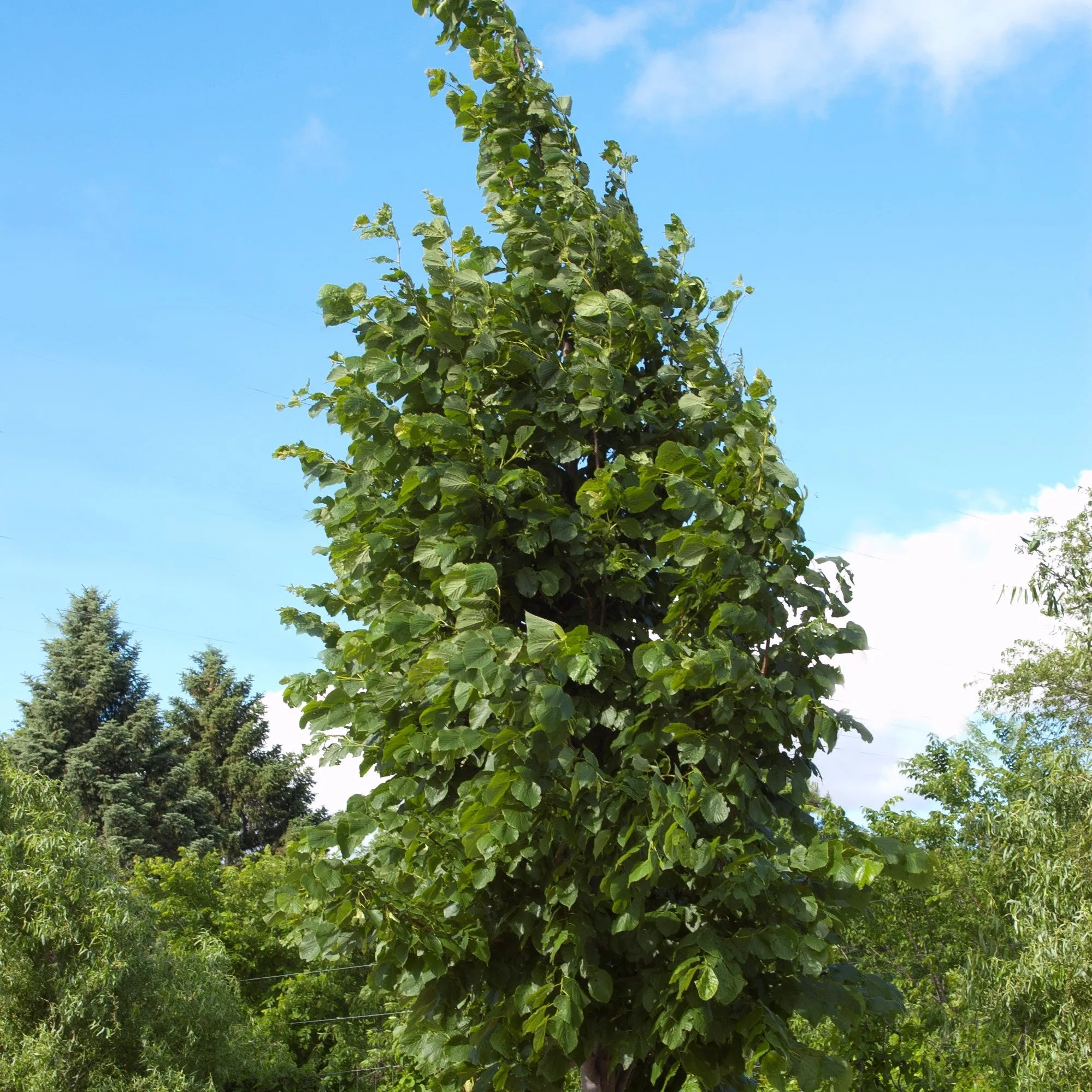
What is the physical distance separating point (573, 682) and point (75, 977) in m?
8.56

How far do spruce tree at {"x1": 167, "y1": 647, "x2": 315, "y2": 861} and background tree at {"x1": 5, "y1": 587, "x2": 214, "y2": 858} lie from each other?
318cm

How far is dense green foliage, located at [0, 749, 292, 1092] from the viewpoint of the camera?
33.4 ft

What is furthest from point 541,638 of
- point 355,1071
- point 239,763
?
point 239,763

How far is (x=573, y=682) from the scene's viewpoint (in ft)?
14.3

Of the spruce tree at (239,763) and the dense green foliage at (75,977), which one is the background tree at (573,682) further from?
the spruce tree at (239,763)

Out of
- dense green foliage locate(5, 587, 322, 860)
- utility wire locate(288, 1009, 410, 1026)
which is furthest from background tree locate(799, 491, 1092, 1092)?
dense green foliage locate(5, 587, 322, 860)

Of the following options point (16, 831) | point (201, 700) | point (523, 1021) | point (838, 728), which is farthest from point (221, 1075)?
point (201, 700)

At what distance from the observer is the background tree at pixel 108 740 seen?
28188 millimetres

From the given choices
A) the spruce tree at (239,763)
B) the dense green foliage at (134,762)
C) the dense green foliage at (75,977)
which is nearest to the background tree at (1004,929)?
the dense green foliage at (75,977)

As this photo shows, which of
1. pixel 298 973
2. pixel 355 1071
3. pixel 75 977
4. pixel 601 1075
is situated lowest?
pixel 355 1071

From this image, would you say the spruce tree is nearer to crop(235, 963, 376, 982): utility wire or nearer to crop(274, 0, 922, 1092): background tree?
crop(235, 963, 376, 982): utility wire

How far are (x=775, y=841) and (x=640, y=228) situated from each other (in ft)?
9.71

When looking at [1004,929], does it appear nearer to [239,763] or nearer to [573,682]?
[573,682]

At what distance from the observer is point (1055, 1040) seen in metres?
9.77
